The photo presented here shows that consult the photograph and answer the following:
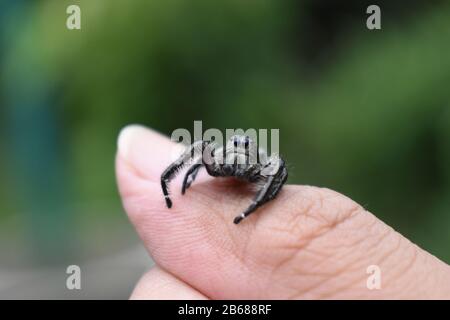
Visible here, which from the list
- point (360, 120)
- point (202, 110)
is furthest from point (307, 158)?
point (202, 110)

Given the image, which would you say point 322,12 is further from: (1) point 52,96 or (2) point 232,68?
(1) point 52,96

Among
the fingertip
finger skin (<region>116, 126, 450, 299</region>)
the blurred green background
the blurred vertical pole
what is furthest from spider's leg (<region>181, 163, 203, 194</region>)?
the blurred vertical pole

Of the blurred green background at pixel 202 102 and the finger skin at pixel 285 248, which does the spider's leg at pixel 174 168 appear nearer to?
the finger skin at pixel 285 248

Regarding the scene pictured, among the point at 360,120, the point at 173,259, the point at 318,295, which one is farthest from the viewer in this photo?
the point at 360,120

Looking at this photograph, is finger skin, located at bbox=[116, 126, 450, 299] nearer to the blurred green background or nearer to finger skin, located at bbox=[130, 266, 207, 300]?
finger skin, located at bbox=[130, 266, 207, 300]

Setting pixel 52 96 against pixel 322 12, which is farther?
pixel 322 12

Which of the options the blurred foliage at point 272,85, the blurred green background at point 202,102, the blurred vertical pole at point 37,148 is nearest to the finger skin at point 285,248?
the blurred green background at point 202,102

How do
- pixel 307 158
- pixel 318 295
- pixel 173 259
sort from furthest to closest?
pixel 307 158 → pixel 173 259 → pixel 318 295
